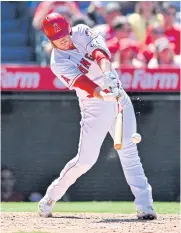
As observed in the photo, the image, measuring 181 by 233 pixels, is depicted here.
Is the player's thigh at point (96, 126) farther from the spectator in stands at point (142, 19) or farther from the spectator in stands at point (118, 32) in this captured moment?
the spectator in stands at point (142, 19)

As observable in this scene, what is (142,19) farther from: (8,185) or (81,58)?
(81,58)

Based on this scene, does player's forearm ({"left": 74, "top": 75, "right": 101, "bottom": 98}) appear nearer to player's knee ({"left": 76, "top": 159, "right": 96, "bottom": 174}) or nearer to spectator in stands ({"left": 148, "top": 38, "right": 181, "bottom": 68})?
player's knee ({"left": 76, "top": 159, "right": 96, "bottom": 174})

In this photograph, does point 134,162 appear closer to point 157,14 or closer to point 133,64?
point 133,64

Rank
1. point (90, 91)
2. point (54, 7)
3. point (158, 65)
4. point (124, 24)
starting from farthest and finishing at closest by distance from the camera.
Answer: point (54, 7) < point (124, 24) < point (158, 65) < point (90, 91)

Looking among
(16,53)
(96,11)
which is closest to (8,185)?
(16,53)

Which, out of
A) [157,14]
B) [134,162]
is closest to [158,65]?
[157,14]

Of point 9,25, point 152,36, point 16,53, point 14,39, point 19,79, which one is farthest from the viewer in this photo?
point 9,25
